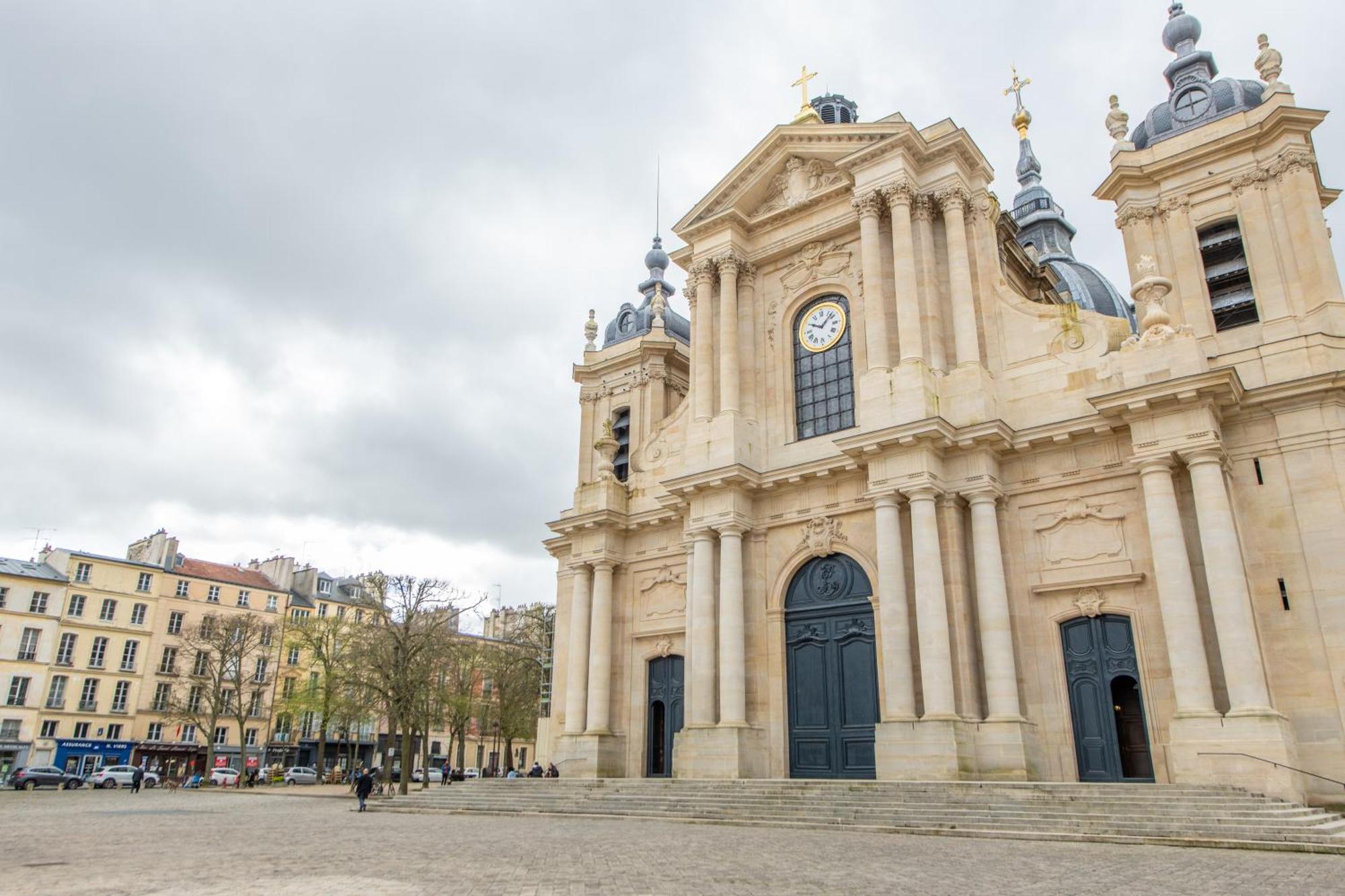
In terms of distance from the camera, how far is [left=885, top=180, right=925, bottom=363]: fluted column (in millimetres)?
20781

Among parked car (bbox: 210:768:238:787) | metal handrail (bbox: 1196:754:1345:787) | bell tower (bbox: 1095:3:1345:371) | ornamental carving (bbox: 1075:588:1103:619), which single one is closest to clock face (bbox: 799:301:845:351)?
bell tower (bbox: 1095:3:1345:371)

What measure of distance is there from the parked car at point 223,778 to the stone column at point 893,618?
1289 inches

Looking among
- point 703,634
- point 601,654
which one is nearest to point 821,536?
point 703,634

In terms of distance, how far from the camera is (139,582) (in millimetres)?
47438

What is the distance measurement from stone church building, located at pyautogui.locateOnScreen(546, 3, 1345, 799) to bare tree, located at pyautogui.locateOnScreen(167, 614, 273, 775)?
21693 mm

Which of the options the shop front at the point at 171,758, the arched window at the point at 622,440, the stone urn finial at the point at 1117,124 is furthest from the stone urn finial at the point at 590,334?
the shop front at the point at 171,758

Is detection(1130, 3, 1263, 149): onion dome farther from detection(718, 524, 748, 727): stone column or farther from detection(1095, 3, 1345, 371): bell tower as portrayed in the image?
detection(718, 524, 748, 727): stone column

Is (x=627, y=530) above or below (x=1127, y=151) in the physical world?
below

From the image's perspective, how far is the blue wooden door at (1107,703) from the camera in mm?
17219

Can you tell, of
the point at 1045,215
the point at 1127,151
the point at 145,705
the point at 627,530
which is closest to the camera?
the point at 1127,151

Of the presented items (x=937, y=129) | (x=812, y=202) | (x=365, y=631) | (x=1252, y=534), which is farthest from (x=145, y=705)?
(x=1252, y=534)

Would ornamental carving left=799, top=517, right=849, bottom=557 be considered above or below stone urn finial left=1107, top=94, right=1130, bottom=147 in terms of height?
below

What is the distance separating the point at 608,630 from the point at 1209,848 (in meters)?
15.7

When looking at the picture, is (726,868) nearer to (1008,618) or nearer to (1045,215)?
(1008,618)
